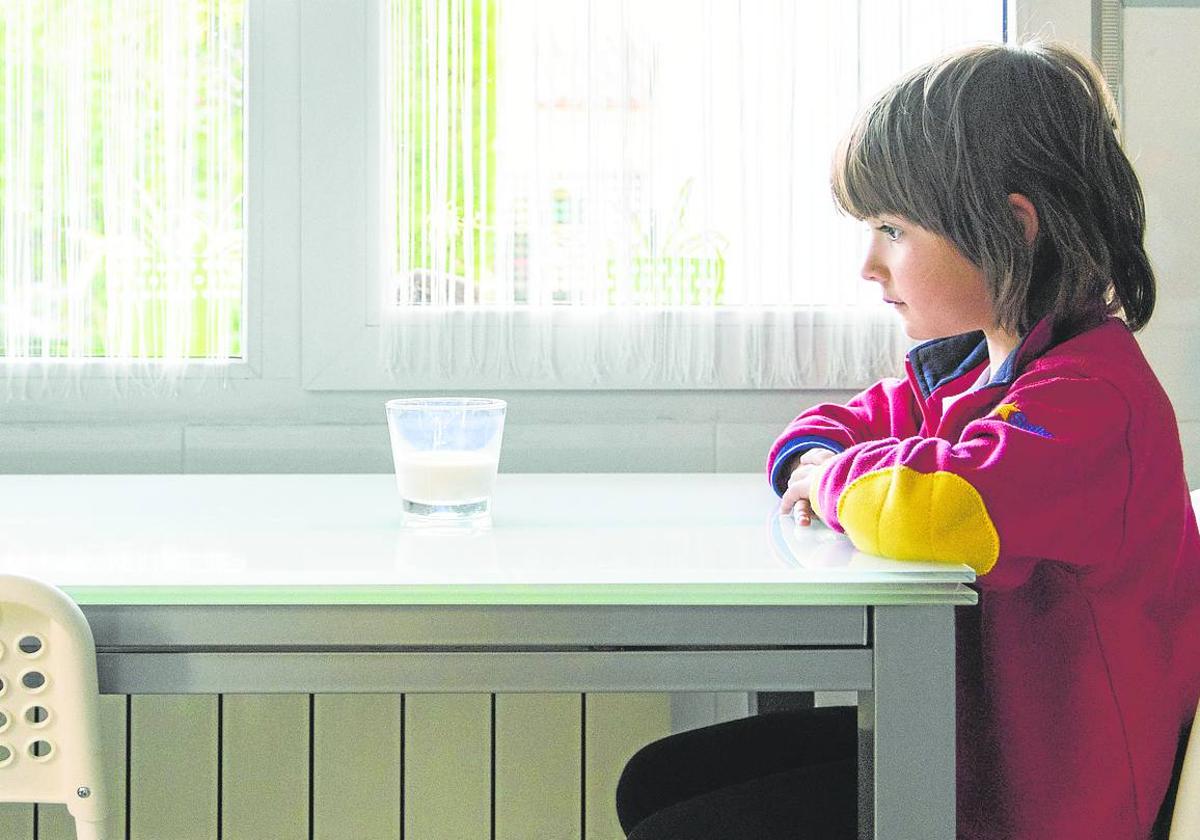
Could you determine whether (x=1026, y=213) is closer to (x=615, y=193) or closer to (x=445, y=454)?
(x=445, y=454)

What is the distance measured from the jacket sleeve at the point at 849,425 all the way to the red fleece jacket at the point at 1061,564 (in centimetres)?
20

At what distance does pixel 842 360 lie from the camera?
165 centimetres

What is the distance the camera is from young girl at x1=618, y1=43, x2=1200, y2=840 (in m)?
0.89

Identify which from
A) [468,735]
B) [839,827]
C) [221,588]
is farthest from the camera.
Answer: [468,735]

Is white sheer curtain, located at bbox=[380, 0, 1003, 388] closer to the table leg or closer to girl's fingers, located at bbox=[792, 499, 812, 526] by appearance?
girl's fingers, located at bbox=[792, 499, 812, 526]

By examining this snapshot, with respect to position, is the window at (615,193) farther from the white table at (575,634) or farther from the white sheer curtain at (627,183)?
the white table at (575,634)

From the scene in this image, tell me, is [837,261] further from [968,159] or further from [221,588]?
[221,588]

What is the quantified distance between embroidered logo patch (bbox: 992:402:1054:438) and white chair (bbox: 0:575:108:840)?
2.10 ft

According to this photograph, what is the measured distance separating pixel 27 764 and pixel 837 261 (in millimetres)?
1136

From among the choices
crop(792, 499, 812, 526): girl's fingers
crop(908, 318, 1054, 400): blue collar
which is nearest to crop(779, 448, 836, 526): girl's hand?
crop(792, 499, 812, 526): girl's fingers

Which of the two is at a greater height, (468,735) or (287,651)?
(287,651)

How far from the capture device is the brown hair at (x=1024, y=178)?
1018mm

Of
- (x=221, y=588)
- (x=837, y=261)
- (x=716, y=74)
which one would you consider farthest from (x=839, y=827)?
(x=716, y=74)

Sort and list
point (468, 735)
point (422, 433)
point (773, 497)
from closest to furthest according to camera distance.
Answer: point (422, 433)
point (773, 497)
point (468, 735)
